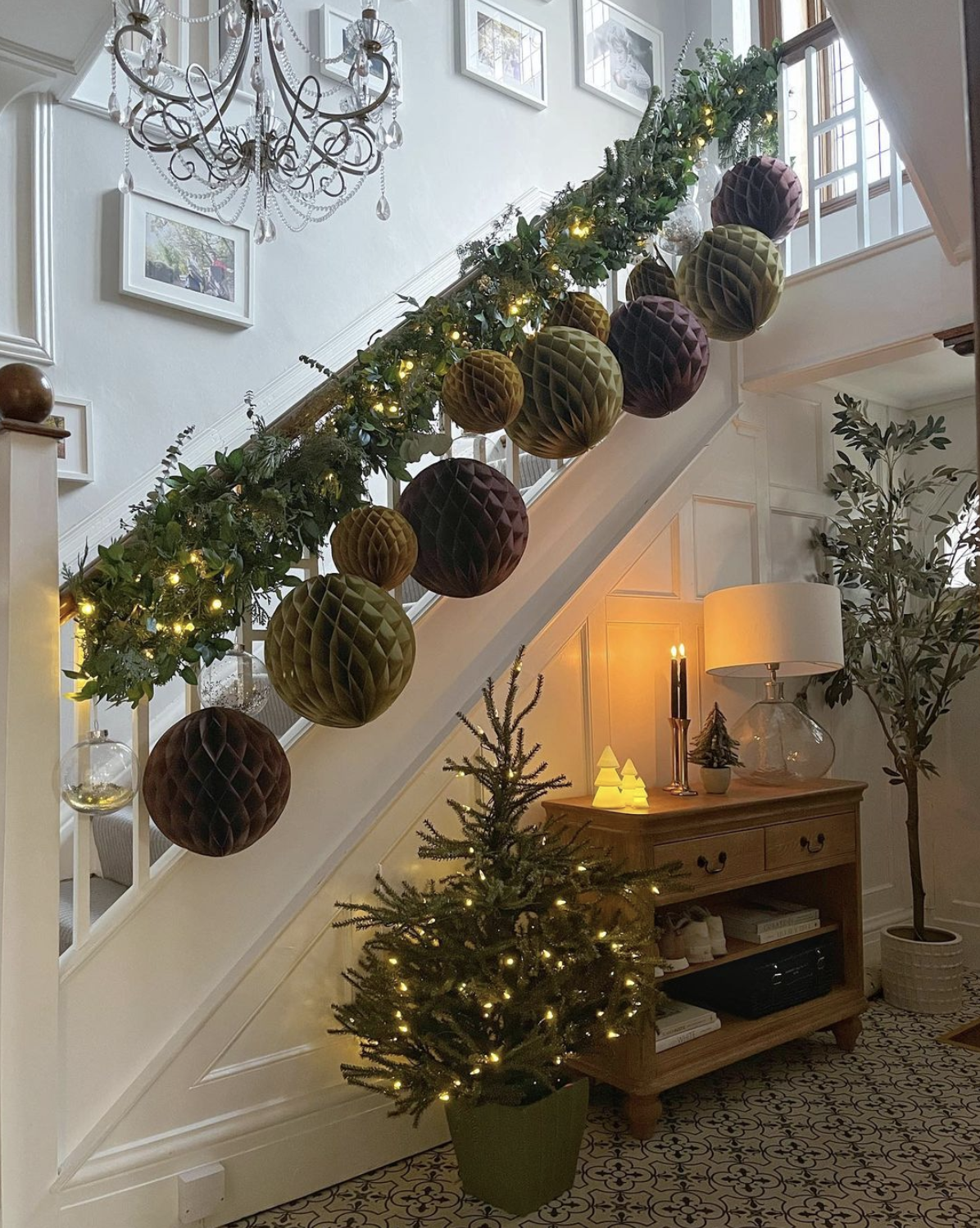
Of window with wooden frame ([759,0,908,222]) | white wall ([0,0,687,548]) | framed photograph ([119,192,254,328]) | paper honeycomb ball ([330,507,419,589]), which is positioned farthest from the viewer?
window with wooden frame ([759,0,908,222])

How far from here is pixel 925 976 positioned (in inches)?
140

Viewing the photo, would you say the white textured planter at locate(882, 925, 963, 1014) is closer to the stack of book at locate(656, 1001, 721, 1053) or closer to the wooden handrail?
the stack of book at locate(656, 1001, 721, 1053)

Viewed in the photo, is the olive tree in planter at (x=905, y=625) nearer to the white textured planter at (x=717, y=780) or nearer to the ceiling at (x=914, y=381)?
the ceiling at (x=914, y=381)

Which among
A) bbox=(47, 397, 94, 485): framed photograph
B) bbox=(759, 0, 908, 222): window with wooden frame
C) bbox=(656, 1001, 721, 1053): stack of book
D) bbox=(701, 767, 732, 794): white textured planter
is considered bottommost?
bbox=(656, 1001, 721, 1053): stack of book

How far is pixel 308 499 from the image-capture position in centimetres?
215

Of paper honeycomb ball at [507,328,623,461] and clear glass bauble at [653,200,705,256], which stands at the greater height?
clear glass bauble at [653,200,705,256]

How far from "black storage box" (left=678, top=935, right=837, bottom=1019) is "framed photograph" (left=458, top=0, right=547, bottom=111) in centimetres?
373

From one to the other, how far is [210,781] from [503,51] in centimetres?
390

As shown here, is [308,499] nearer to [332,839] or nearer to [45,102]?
[332,839]

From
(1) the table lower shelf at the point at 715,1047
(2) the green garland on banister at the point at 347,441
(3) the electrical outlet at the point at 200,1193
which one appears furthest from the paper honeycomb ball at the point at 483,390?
(3) the electrical outlet at the point at 200,1193

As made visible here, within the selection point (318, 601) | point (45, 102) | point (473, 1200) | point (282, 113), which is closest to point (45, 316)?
point (45, 102)

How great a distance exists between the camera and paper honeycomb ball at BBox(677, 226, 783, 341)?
2629 millimetres

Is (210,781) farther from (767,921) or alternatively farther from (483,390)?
(767,921)

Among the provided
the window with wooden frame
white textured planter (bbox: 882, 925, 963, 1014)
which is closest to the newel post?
white textured planter (bbox: 882, 925, 963, 1014)
